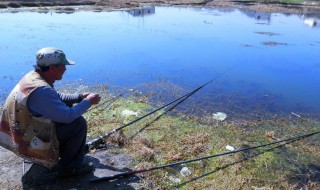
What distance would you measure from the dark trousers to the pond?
14.2ft

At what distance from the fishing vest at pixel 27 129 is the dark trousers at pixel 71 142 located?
89mm

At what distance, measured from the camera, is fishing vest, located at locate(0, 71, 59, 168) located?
11.3ft

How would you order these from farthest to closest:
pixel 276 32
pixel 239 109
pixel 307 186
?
pixel 276 32 → pixel 239 109 → pixel 307 186

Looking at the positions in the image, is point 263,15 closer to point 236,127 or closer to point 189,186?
point 236,127

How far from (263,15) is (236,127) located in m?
24.9

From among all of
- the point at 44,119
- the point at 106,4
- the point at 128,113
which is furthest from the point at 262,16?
the point at 44,119

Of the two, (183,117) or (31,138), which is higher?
(31,138)

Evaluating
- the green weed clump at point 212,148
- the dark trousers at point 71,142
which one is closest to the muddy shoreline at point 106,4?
the green weed clump at point 212,148

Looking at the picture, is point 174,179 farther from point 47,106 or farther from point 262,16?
point 262,16

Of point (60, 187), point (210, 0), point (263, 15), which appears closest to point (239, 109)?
point (60, 187)

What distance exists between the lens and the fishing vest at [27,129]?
3.45 meters

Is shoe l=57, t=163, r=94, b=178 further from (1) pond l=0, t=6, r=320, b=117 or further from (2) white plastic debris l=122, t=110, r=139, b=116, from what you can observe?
(1) pond l=0, t=6, r=320, b=117

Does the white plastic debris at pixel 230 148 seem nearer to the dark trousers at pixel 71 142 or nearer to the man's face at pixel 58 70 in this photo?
the dark trousers at pixel 71 142

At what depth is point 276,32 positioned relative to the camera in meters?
19.7
